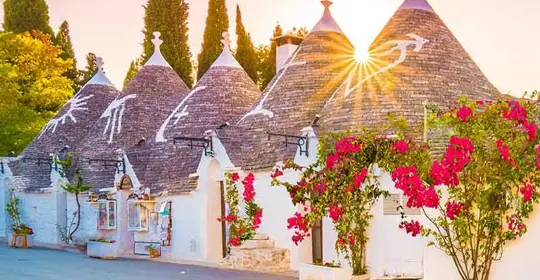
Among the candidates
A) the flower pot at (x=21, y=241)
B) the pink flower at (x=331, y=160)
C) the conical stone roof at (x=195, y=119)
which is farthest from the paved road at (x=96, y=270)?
the flower pot at (x=21, y=241)

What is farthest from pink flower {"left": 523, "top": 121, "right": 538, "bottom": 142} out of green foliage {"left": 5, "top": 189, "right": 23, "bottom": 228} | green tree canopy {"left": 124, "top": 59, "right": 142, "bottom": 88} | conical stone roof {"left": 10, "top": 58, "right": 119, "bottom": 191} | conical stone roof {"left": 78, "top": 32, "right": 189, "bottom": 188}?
green tree canopy {"left": 124, "top": 59, "right": 142, "bottom": 88}

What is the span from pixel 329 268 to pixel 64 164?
1772 cm

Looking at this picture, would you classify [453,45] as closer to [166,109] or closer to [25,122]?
[166,109]

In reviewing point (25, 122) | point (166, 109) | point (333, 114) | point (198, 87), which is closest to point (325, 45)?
point (333, 114)

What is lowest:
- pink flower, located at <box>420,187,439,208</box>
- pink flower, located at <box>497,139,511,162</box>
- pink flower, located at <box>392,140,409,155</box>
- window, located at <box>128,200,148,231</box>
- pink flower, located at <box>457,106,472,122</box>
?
window, located at <box>128,200,148,231</box>

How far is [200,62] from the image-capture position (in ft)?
147

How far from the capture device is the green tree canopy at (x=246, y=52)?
4638cm

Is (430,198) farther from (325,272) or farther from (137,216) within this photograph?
(137,216)

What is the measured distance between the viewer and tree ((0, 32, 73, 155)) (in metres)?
38.9

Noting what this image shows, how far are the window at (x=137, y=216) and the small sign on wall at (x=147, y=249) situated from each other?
0.57 metres

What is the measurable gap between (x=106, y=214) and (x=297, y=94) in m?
9.99

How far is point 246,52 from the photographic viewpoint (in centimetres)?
4653

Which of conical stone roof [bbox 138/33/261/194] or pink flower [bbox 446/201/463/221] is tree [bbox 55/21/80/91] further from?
pink flower [bbox 446/201/463/221]

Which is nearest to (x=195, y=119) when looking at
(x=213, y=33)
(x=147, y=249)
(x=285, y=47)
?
(x=285, y=47)
